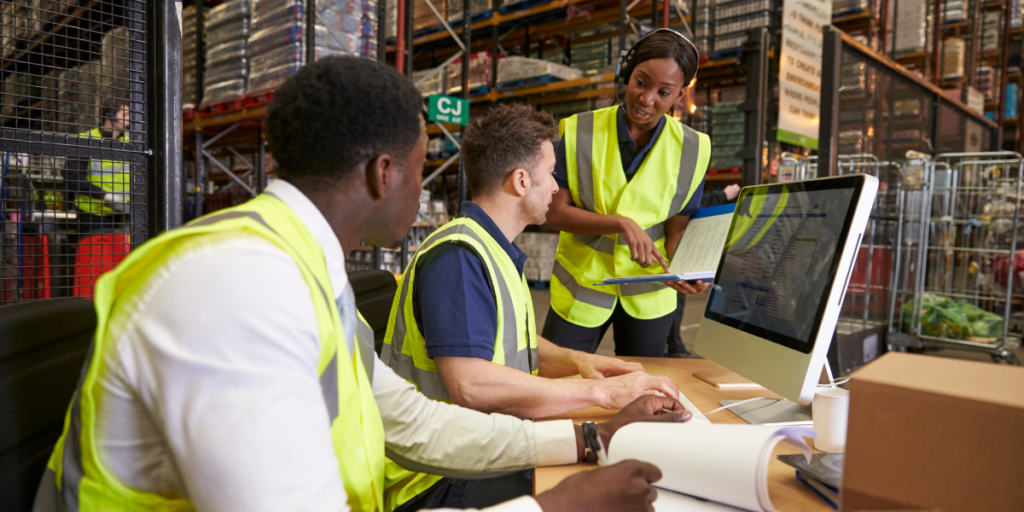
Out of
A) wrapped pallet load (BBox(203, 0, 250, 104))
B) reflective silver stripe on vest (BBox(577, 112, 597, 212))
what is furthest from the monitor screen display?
wrapped pallet load (BBox(203, 0, 250, 104))

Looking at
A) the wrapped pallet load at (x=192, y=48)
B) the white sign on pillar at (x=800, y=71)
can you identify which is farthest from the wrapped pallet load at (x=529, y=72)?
the wrapped pallet load at (x=192, y=48)

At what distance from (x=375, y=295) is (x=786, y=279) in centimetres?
102

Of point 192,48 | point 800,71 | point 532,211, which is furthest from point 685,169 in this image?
point 192,48

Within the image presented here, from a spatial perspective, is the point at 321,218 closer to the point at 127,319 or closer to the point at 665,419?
the point at 127,319

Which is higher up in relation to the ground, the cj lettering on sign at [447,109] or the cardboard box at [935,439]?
the cj lettering on sign at [447,109]

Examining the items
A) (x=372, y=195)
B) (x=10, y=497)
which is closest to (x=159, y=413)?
(x=10, y=497)

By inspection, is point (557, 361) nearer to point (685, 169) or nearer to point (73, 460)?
point (685, 169)

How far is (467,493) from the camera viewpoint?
125cm

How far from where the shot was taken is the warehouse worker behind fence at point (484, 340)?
47.2 inches

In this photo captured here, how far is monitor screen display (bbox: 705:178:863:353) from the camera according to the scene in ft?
3.67

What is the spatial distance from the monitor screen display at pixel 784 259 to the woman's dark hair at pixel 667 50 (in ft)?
2.26

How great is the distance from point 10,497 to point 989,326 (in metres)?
5.81

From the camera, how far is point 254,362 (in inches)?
23.0

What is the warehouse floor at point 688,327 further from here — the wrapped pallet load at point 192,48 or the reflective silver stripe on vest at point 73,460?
the wrapped pallet load at point 192,48
